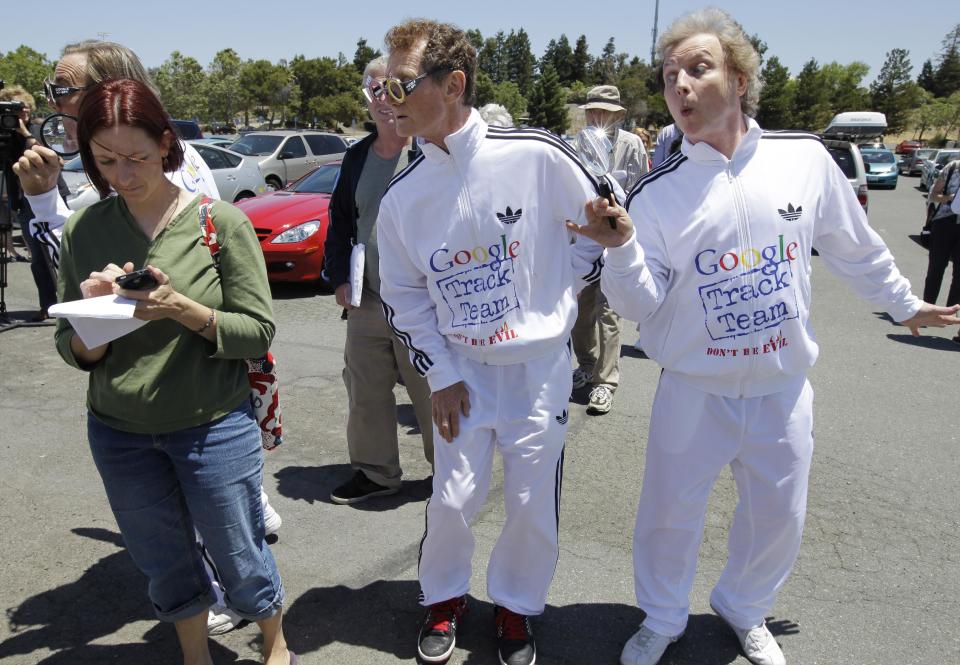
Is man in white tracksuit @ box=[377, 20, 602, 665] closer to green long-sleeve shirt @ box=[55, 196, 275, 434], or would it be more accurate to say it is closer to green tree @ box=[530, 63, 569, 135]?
green long-sleeve shirt @ box=[55, 196, 275, 434]

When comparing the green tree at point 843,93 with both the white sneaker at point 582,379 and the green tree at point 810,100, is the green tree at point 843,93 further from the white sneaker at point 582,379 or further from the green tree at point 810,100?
the white sneaker at point 582,379

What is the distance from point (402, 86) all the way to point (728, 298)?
1.25 m

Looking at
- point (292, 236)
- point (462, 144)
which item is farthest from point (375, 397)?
point (292, 236)

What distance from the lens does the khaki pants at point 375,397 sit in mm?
3811

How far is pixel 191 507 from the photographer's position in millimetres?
2305

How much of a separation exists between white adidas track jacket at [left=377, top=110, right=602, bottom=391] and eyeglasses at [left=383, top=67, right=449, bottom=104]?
0.63 feet

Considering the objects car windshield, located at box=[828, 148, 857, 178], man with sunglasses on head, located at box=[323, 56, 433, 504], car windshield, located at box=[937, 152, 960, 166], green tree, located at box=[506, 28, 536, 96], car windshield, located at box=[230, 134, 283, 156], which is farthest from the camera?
green tree, located at box=[506, 28, 536, 96]

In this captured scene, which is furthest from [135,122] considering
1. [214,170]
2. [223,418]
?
[214,170]

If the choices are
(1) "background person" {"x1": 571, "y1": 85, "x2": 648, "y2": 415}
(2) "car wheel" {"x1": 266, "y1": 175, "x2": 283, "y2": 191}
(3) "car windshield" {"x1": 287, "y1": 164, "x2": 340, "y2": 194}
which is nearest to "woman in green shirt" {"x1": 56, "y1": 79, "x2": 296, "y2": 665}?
(1) "background person" {"x1": 571, "y1": 85, "x2": 648, "y2": 415}

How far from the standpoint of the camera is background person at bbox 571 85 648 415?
17.4 feet

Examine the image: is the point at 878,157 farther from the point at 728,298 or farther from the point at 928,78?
the point at 928,78

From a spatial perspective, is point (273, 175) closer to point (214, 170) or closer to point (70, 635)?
point (214, 170)

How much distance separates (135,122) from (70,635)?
204 cm

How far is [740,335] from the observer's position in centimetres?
237
